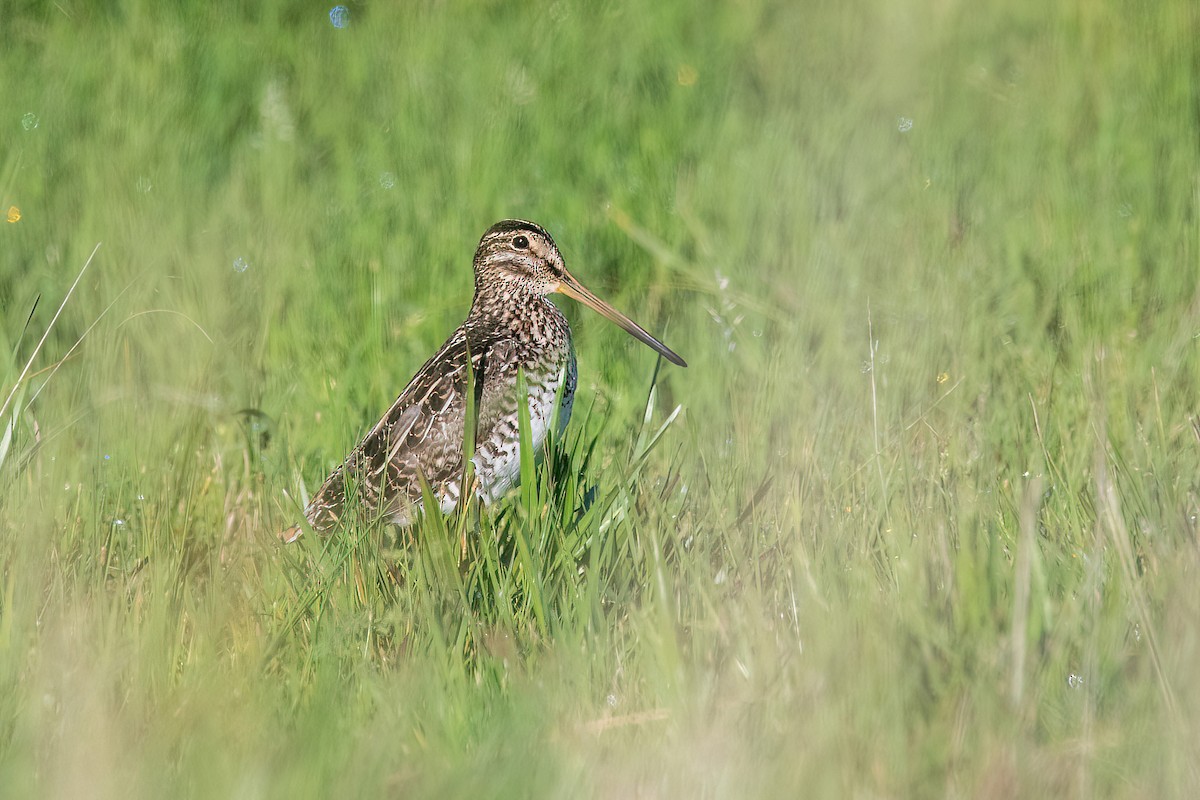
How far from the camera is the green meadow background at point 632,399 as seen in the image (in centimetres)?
260

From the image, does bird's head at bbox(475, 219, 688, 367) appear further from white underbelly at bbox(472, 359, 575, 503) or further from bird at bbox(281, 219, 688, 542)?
white underbelly at bbox(472, 359, 575, 503)

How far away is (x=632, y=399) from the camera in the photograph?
4.96m

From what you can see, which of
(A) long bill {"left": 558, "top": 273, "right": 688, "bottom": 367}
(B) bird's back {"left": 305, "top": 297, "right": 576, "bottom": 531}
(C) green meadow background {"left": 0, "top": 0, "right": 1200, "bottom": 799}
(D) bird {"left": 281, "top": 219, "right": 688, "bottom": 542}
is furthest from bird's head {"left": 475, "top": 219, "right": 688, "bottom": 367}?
(C) green meadow background {"left": 0, "top": 0, "right": 1200, "bottom": 799}

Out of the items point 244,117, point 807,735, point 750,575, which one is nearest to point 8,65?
point 244,117

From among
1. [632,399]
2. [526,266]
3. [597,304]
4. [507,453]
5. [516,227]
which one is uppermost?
[516,227]

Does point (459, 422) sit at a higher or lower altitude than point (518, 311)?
lower

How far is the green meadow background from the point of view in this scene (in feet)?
8.53

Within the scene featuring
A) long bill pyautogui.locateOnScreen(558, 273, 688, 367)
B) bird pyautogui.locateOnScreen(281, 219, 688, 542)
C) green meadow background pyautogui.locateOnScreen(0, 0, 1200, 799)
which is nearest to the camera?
green meadow background pyautogui.locateOnScreen(0, 0, 1200, 799)

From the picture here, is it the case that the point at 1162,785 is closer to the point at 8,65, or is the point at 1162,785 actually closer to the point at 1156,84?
the point at 1156,84

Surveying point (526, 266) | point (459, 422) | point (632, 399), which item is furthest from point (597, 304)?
point (459, 422)

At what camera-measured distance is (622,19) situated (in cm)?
783

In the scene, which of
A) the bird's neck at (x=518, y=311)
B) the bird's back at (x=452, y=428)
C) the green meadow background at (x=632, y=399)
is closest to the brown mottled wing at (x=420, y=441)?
the bird's back at (x=452, y=428)

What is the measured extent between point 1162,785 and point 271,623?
1715 mm

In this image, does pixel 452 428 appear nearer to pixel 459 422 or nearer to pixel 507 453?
pixel 459 422
